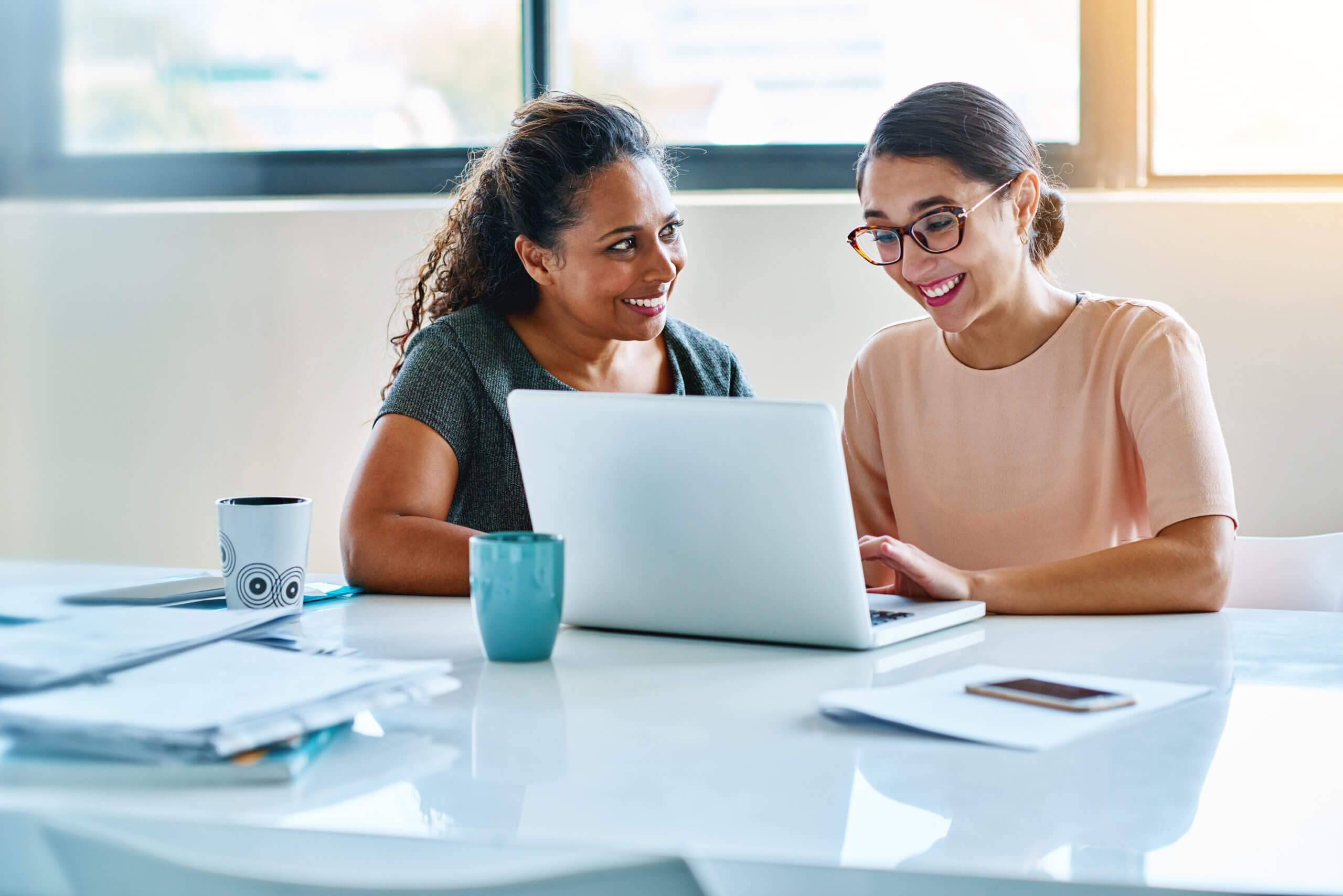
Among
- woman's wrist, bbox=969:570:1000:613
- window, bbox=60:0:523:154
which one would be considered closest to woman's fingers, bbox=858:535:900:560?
woman's wrist, bbox=969:570:1000:613

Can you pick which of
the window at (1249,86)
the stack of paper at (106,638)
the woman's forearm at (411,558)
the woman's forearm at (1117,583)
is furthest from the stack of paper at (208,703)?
the window at (1249,86)

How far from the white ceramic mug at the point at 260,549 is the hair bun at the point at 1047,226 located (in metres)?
1.08

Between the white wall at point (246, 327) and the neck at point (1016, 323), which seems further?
the white wall at point (246, 327)

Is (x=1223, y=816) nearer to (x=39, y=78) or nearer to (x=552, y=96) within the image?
(x=552, y=96)

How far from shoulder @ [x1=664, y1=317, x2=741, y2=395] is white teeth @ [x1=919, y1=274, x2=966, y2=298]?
1.32 feet

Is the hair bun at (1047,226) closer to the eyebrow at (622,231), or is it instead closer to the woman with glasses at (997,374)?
the woman with glasses at (997,374)

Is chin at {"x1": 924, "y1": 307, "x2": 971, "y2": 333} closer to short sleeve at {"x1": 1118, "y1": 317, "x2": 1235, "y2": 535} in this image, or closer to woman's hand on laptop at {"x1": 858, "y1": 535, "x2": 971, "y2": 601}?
short sleeve at {"x1": 1118, "y1": 317, "x2": 1235, "y2": 535}

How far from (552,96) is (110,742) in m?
1.43

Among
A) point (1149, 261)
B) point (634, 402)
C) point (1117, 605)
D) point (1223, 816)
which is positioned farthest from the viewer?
point (1149, 261)

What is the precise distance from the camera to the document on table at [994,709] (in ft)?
2.46

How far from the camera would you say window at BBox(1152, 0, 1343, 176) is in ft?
7.75

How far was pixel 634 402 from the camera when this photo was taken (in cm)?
103

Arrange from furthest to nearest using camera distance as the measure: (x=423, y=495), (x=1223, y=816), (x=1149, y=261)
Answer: (x=1149, y=261) < (x=423, y=495) < (x=1223, y=816)

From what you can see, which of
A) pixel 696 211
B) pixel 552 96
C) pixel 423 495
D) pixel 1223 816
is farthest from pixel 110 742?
pixel 696 211
